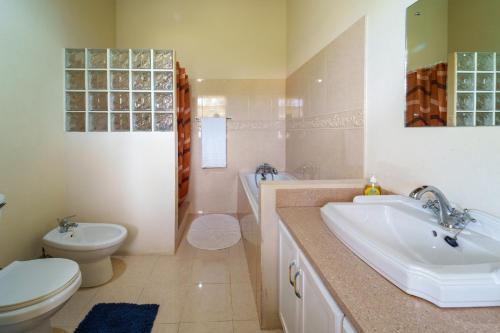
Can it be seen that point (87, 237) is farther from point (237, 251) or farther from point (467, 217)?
point (467, 217)

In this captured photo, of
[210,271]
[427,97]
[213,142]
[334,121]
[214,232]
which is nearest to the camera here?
[427,97]

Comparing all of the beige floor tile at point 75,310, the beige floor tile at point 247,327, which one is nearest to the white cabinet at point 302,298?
the beige floor tile at point 247,327

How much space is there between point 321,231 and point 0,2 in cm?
222

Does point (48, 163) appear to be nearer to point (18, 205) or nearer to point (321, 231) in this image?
point (18, 205)

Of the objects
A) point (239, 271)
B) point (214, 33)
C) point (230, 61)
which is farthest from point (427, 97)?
point (214, 33)

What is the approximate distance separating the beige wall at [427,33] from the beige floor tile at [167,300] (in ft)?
6.05

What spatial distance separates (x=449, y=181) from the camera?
1.06m

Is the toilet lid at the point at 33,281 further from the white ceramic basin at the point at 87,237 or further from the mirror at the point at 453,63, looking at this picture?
the mirror at the point at 453,63

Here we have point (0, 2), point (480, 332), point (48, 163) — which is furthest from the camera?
point (48, 163)

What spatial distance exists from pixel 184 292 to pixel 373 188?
56.0 inches

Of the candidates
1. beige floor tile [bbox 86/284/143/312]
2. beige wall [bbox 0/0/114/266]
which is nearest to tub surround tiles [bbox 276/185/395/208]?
beige floor tile [bbox 86/284/143/312]

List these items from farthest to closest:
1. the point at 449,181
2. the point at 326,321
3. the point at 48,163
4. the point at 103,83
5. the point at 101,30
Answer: the point at 101,30 → the point at 103,83 → the point at 48,163 → the point at 449,181 → the point at 326,321

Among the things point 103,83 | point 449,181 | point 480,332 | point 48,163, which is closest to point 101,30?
point 103,83

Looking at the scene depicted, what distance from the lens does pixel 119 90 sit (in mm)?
2371
